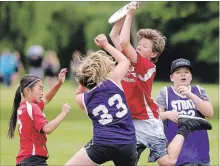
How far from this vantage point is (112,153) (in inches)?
287

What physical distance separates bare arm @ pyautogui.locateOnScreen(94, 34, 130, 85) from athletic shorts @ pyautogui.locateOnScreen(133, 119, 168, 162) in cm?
107

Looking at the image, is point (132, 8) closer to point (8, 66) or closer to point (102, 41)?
point (102, 41)

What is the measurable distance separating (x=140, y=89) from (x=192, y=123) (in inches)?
25.8

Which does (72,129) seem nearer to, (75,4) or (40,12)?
(40,12)

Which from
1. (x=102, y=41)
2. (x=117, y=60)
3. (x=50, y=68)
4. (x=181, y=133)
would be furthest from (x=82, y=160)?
(x=50, y=68)

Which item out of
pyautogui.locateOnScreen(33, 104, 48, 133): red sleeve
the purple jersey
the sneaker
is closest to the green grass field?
the purple jersey

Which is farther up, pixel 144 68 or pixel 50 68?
pixel 50 68

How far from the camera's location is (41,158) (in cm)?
805

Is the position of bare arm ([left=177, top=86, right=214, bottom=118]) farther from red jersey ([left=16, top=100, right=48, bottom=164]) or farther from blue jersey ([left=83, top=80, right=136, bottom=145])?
red jersey ([left=16, top=100, right=48, bottom=164])

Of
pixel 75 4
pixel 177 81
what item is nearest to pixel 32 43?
pixel 75 4

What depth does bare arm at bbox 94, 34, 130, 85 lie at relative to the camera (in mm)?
7418

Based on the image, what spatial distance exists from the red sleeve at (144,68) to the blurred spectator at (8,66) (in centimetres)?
3060

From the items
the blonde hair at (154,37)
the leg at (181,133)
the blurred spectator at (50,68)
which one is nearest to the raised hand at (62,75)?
the blonde hair at (154,37)

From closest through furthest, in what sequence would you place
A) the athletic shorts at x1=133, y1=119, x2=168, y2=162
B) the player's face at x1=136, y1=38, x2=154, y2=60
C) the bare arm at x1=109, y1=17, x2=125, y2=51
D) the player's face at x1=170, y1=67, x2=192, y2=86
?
the bare arm at x1=109, y1=17, x2=125, y2=51 < the athletic shorts at x1=133, y1=119, x2=168, y2=162 < the player's face at x1=136, y1=38, x2=154, y2=60 < the player's face at x1=170, y1=67, x2=192, y2=86
